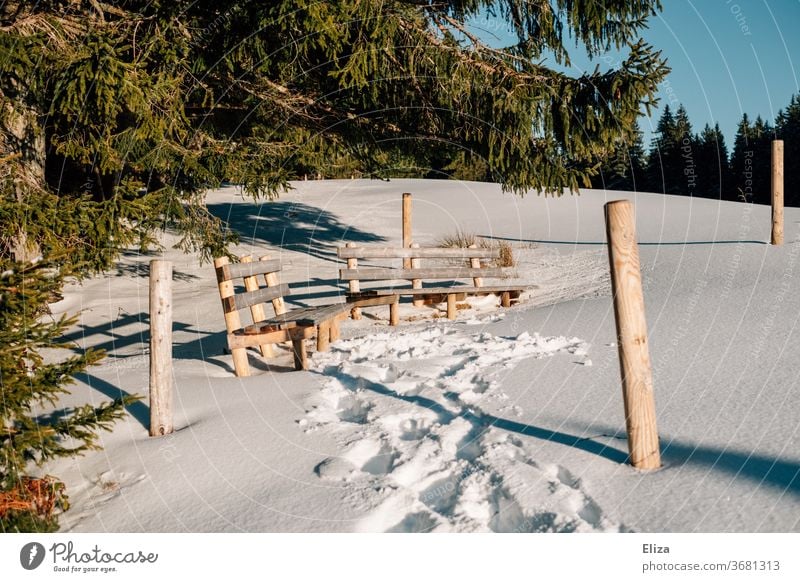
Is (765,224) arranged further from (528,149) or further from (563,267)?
(528,149)

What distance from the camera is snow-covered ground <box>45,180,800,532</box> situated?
11.8 ft

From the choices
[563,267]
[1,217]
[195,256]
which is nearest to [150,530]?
[1,217]

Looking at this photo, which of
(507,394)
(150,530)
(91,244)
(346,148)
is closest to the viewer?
(150,530)

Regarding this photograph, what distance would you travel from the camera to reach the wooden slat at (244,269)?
280 inches

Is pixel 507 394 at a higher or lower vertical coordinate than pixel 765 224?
lower

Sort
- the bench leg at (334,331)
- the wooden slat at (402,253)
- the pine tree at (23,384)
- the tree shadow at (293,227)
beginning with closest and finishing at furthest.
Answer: the pine tree at (23,384)
the bench leg at (334,331)
the wooden slat at (402,253)
the tree shadow at (293,227)

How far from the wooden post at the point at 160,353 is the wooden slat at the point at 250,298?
5.01 feet

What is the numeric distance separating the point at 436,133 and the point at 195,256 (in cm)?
1131

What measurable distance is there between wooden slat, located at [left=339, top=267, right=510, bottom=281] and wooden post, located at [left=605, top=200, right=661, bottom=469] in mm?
6976

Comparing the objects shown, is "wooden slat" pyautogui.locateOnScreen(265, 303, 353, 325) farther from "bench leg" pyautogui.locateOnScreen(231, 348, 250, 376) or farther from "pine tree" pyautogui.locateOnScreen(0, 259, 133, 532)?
"pine tree" pyautogui.locateOnScreen(0, 259, 133, 532)

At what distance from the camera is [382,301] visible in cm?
1023

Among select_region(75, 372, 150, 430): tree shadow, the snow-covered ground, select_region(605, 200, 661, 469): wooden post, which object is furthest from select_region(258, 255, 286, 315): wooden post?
select_region(605, 200, 661, 469): wooden post

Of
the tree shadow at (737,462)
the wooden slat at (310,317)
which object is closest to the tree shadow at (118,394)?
the wooden slat at (310,317)

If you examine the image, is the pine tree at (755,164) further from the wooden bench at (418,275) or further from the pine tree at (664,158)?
the wooden bench at (418,275)
